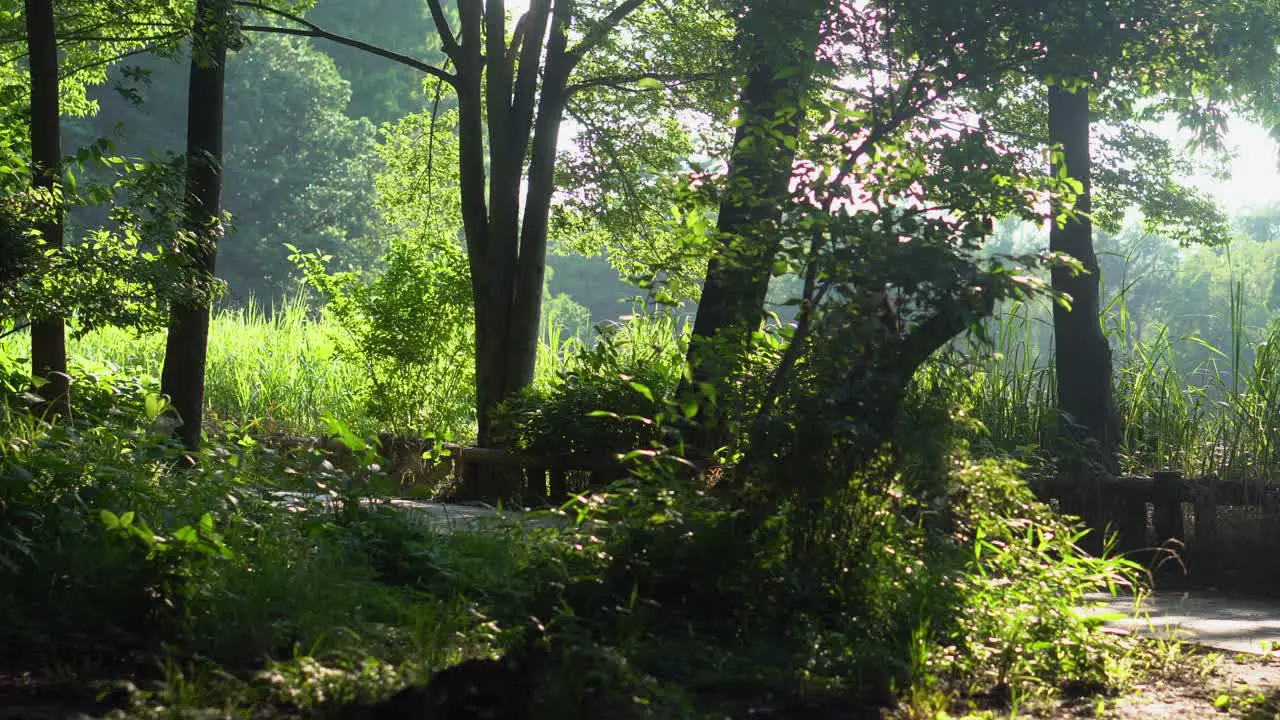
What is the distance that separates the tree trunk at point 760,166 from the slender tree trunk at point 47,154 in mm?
3439

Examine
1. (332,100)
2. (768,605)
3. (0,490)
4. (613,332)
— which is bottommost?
(768,605)

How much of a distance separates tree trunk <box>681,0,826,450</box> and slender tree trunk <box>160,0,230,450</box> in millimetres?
3388

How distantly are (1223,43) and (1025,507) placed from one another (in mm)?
2618

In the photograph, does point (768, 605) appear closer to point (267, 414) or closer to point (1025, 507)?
point (1025, 507)

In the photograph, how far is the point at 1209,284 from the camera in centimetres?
4609

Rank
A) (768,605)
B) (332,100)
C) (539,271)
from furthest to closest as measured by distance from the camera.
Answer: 1. (332,100)
2. (539,271)
3. (768,605)

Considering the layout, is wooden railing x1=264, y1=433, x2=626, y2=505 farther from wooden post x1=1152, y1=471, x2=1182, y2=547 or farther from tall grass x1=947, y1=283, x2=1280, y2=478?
wooden post x1=1152, y1=471, x2=1182, y2=547

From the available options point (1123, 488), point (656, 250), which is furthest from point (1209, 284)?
point (1123, 488)

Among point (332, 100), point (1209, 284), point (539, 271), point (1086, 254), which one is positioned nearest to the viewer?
point (1086, 254)

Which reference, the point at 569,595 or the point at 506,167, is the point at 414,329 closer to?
the point at 506,167

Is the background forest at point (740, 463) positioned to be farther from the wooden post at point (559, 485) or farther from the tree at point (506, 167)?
the tree at point (506, 167)

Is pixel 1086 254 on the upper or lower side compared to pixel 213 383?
upper

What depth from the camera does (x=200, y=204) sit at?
7039 mm

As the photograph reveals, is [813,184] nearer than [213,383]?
Yes
